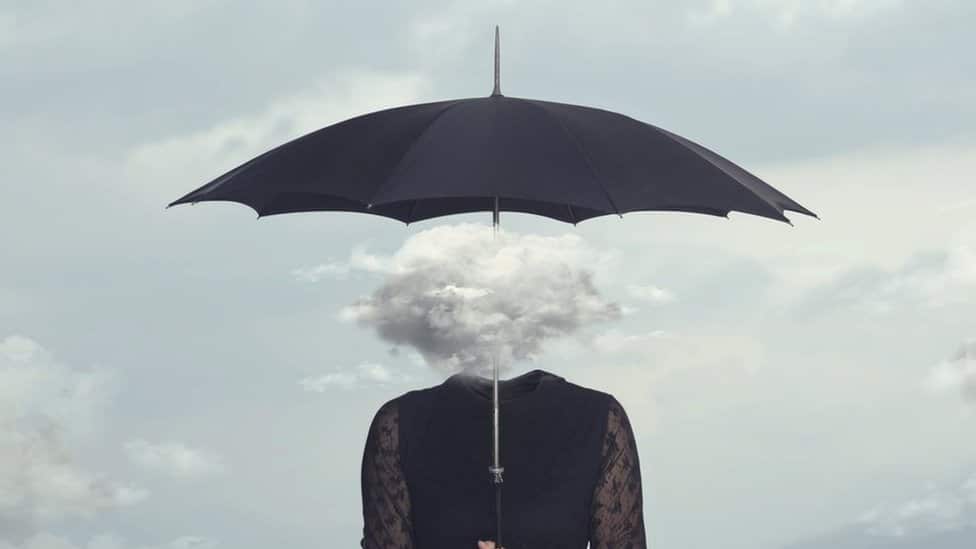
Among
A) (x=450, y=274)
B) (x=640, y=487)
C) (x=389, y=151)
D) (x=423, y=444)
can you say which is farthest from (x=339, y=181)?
(x=640, y=487)

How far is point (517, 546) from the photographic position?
23.0ft

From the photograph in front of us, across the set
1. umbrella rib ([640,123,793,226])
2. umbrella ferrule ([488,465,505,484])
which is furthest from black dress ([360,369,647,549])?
umbrella rib ([640,123,793,226])

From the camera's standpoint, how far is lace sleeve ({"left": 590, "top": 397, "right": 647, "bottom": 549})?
7.07 metres

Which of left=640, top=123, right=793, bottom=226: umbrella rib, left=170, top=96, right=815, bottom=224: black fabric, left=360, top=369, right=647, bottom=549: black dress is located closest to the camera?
left=170, top=96, right=815, bottom=224: black fabric

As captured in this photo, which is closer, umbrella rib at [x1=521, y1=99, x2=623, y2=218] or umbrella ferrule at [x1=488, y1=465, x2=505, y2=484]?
umbrella rib at [x1=521, y1=99, x2=623, y2=218]

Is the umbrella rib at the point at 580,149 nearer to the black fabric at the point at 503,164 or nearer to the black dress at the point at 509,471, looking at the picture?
the black fabric at the point at 503,164

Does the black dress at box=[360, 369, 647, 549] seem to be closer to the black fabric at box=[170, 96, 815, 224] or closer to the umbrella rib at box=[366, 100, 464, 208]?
the black fabric at box=[170, 96, 815, 224]

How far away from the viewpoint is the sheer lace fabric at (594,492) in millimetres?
7086

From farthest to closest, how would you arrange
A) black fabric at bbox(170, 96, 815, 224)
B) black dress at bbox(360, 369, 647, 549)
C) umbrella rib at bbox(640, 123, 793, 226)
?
black dress at bbox(360, 369, 647, 549), umbrella rib at bbox(640, 123, 793, 226), black fabric at bbox(170, 96, 815, 224)

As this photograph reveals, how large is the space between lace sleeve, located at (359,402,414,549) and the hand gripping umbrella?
0.43 meters

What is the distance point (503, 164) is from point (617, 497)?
1746 mm

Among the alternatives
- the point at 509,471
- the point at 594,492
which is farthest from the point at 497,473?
the point at 594,492

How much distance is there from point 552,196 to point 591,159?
0.44 m

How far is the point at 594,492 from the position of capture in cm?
712
